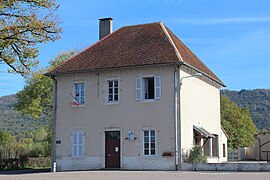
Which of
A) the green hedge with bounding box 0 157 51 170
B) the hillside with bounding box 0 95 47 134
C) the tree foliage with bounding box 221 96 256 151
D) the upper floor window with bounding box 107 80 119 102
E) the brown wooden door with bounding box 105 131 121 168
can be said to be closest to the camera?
the brown wooden door with bounding box 105 131 121 168

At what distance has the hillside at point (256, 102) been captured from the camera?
10312cm

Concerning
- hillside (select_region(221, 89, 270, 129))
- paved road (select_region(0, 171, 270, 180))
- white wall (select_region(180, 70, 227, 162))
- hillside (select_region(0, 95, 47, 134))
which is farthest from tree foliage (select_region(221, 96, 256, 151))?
hillside (select_region(221, 89, 270, 129))

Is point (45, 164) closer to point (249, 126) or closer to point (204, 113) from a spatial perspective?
point (204, 113)

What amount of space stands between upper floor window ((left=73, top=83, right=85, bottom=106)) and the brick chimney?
5.27 metres

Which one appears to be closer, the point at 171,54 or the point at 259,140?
the point at 171,54

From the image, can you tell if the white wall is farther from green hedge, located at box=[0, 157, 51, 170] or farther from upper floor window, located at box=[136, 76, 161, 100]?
green hedge, located at box=[0, 157, 51, 170]

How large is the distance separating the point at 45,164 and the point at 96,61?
474 inches

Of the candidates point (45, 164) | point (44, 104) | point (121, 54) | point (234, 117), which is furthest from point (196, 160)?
point (234, 117)

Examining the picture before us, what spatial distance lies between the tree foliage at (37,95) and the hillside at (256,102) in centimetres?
5828

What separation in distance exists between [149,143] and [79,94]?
20.5ft

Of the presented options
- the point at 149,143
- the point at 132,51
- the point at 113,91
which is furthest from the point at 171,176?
the point at 132,51

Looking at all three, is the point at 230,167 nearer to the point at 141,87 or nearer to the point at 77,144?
the point at 141,87

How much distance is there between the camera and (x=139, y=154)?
30.2 metres

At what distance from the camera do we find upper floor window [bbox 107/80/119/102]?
A: 3177 centimetres
